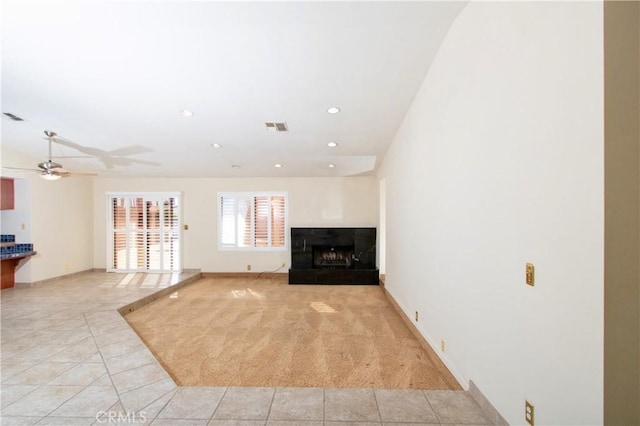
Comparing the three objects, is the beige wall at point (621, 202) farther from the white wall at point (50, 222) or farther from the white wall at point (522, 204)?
the white wall at point (50, 222)

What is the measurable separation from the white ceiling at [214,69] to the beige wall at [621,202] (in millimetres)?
1197

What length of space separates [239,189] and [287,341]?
4.41m

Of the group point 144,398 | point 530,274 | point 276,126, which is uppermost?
point 276,126

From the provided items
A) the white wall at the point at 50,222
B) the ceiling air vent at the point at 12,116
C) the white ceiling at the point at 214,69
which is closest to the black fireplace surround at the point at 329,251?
the white ceiling at the point at 214,69

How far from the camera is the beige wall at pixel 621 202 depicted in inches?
39.2

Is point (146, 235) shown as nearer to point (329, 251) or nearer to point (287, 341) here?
point (329, 251)

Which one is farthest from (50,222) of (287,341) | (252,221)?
(287,341)

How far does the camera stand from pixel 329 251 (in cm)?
634

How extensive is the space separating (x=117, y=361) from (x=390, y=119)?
4.15 metres

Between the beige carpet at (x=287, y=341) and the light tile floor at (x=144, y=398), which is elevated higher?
the light tile floor at (x=144, y=398)

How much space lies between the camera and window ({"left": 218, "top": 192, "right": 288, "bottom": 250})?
21.5 ft

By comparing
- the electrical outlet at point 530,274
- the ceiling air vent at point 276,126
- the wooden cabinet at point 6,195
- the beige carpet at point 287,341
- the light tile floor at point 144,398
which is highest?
the ceiling air vent at point 276,126

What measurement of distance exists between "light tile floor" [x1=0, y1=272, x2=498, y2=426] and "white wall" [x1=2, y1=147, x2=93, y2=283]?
3.27 meters

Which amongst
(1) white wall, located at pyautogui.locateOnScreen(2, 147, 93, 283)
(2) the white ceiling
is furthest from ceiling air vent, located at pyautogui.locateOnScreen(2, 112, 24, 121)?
(1) white wall, located at pyautogui.locateOnScreen(2, 147, 93, 283)
